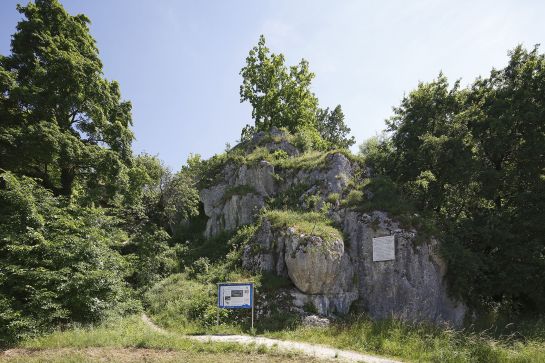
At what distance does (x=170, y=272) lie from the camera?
18.8 metres

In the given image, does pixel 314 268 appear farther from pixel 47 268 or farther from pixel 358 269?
pixel 47 268

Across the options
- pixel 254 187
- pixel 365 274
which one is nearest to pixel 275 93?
pixel 254 187

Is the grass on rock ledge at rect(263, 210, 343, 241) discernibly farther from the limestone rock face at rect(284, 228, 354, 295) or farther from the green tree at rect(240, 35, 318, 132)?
the green tree at rect(240, 35, 318, 132)

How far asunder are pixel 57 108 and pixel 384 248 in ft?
54.8

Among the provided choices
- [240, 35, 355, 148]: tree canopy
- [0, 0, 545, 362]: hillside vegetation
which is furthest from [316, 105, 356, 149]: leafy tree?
[0, 0, 545, 362]: hillside vegetation

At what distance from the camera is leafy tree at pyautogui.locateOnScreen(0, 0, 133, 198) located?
16.4 m

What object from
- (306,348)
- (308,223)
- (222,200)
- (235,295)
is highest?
(222,200)

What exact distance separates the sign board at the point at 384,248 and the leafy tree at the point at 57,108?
42.4 feet

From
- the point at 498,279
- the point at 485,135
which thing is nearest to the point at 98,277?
the point at 498,279

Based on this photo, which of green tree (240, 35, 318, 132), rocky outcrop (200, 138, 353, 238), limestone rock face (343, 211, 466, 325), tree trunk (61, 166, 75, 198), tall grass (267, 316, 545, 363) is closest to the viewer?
tall grass (267, 316, 545, 363)

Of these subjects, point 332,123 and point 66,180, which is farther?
point 332,123

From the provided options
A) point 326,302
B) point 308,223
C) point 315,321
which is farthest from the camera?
point 308,223

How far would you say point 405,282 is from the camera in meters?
15.4

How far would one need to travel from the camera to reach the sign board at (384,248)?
15.9 meters
